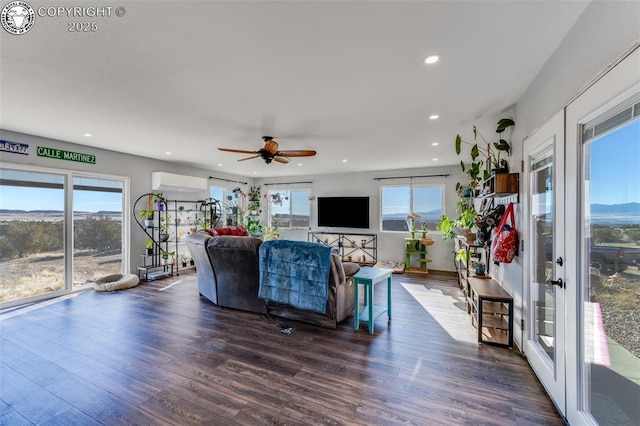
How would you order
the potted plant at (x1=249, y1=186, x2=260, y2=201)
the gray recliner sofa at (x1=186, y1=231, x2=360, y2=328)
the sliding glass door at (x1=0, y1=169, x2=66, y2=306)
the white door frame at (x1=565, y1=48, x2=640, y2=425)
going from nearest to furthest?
1. the white door frame at (x1=565, y1=48, x2=640, y2=425)
2. the gray recliner sofa at (x1=186, y1=231, x2=360, y2=328)
3. the sliding glass door at (x1=0, y1=169, x2=66, y2=306)
4. the potted plant at (x1=249, y1=186, x2=260, y2=201)

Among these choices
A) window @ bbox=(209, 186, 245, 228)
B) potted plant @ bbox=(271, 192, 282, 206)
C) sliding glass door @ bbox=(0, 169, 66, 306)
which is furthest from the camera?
potted plant @ bbox=(271, 192, 282, 206)

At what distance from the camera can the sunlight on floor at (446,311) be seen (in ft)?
10.3

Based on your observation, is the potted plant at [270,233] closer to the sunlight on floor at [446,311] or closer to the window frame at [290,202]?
the window frame at [290,202]

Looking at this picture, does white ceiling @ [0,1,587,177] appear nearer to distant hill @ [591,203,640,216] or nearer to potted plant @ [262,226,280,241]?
distant hill @ [591,203,640,216]

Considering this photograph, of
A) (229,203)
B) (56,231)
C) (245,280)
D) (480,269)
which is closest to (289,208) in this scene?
(229,203)

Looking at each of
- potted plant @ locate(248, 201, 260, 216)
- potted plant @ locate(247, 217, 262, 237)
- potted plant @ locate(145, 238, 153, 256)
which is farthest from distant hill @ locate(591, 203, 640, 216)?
potted plant @ locate(248, 201, 260, 216)

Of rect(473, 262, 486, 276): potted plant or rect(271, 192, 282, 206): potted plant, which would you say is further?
rect(271, 192, 282, 206): potted plant

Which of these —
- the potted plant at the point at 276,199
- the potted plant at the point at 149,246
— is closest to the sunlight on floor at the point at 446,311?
the potted plant at the point at 276,199

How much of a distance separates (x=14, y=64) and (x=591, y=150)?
13.6 feet

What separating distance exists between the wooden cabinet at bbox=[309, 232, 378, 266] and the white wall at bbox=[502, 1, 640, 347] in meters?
4.75

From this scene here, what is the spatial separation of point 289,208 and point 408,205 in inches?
148

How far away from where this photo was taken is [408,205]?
7133 millimetres

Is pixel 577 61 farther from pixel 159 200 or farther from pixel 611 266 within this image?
pixel 159 200

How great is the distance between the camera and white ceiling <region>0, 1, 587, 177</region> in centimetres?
159
